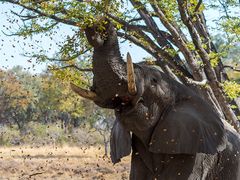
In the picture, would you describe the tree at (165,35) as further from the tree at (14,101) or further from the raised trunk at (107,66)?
the tree at (14,101)

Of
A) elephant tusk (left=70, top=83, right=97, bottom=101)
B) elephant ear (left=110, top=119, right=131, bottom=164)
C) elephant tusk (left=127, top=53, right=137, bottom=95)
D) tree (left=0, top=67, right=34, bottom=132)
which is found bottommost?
elephant ear (left=110, top=119, right=131, bottom=164)

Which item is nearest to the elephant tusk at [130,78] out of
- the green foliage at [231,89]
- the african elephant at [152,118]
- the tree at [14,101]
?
the african elephant at [152,118]

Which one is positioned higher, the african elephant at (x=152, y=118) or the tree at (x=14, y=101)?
the tree at (x=14, y=101)

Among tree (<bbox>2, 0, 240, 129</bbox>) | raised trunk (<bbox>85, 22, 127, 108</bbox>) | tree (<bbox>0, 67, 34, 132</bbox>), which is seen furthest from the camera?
tree (<bbox>0, 67, 34, 132</bbox>)

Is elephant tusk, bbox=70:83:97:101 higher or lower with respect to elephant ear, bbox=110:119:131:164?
higher

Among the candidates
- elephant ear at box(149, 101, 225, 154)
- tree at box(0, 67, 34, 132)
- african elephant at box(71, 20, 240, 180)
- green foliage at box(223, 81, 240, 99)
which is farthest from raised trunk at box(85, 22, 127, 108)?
tree at box(0, 67, 34, 132)

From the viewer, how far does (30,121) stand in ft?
163

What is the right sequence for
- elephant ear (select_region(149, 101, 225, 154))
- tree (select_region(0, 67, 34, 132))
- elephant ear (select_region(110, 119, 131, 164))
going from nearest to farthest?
elephant ear (select_region(149, 101, 225, 154)) < elephant ear (select_region(110, 119, 131, 164)) < tree (select_region(0, 67, 34, 132))

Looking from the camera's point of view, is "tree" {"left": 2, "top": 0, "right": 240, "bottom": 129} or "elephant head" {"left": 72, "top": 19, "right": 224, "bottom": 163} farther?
"tree" {"left": 2, "top": 0, "right": 240, "bottom": 129}

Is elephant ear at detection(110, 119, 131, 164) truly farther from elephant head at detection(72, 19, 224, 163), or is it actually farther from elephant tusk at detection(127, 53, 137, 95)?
elephant tusk at detection(127, 53, 137, 95)

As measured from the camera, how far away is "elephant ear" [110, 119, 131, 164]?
580 cm

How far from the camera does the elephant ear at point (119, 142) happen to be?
228 inches

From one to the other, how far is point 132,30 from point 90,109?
25220 mm

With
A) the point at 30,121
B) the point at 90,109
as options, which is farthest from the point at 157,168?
the point at 30,121
